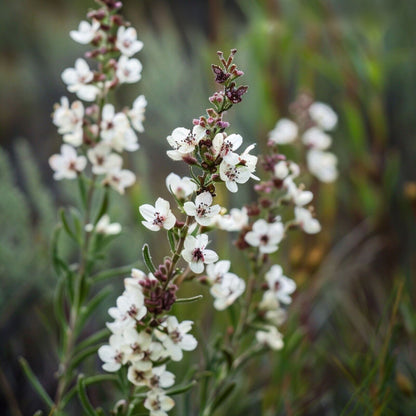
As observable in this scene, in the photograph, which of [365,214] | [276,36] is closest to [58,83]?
[276,36]

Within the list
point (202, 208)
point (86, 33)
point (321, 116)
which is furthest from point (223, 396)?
point (321, 116)

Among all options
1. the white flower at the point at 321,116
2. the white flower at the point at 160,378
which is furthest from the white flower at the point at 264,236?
the white flower at the point at 321,116

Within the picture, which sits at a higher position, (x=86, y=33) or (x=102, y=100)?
(x=86, y=33)

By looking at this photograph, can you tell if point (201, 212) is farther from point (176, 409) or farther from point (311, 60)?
point (311, 60)

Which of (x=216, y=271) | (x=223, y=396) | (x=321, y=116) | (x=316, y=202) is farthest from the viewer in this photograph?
(x=316, y=202)

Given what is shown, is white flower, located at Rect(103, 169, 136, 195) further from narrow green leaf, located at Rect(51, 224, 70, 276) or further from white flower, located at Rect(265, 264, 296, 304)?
white flower, located at Rect(265, 264, 296, 304)

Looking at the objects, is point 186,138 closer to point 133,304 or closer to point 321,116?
point 133,304

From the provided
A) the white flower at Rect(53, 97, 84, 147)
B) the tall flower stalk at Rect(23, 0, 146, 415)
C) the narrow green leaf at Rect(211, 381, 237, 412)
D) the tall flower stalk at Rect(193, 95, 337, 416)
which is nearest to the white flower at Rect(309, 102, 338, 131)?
the tall flower stalk at Rect(193, 95, 337, 416)

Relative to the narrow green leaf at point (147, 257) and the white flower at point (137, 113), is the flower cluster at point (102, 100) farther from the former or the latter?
the narrow green leaf at point (147, 257)
